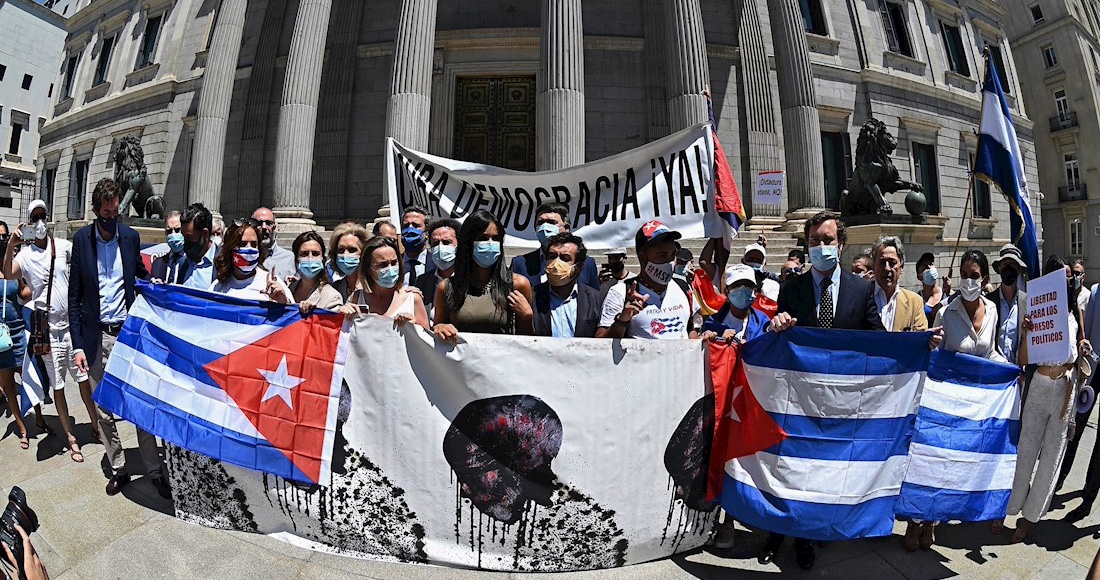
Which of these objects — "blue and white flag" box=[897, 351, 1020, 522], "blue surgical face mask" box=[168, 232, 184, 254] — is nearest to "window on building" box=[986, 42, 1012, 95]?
"blue and white flag" box=[897, 351, 1020, 522]

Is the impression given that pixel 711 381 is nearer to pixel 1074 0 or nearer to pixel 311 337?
pixel 311 337

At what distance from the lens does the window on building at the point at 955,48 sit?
74.2 feet

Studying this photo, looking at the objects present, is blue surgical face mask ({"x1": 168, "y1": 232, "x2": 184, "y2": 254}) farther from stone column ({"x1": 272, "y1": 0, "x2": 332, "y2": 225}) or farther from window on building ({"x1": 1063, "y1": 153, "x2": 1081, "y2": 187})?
window on building ({"x1": 1063, "y1": 153, "x2": 1081, "y2": 187})

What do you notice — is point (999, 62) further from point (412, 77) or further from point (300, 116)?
point (300, 116)

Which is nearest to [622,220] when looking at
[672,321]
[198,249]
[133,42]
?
[672,321]

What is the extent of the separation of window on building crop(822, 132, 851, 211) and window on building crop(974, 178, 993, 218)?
328 inches

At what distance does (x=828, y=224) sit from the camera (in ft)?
11.2

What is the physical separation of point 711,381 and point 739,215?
2253 mm

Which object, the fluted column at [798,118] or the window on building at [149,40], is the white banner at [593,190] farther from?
the window on building at [149,40]

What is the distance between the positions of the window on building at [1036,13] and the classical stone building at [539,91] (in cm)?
1800

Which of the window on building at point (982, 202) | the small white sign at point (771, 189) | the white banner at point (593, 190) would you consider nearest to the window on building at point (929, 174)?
the window on building at point (982, 202)

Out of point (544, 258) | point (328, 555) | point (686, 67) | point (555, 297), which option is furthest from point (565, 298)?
point (686, 67)

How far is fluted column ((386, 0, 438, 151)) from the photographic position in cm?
1195

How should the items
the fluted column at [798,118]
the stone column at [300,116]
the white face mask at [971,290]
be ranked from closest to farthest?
1. the white face mask at [971,290]
2. the stone column at [300,116]
3. the fluted column at [798,118]
